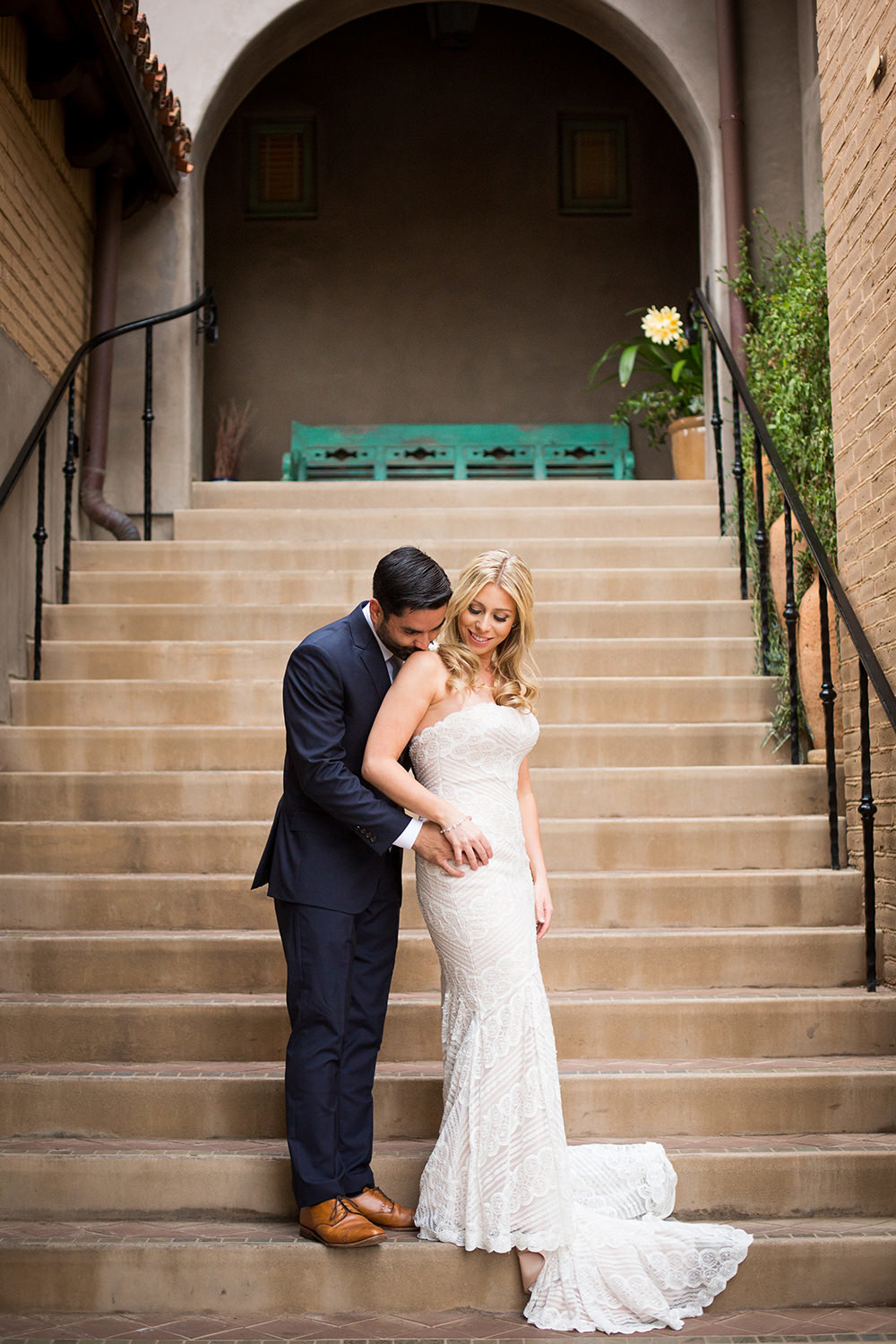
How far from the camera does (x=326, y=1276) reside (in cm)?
272

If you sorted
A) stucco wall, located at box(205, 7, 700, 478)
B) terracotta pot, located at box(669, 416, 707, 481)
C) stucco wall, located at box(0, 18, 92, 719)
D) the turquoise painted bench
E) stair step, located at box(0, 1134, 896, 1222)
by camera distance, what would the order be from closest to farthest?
stair step, located at box(0, 1134, 896, 1222)
stucco wall, located at box(0, 18, 92, 719)
terracotta pot, located at box(669, 416, 707, 481)
the turquoise painted bench
stucco wall, located at box(205, 7, 700, 478)

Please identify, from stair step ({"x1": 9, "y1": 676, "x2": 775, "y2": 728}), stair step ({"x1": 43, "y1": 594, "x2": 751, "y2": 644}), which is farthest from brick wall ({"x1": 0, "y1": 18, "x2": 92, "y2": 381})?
stair step ({"x1": 9, "y1": 676, "x2": 775, "y2": 728})

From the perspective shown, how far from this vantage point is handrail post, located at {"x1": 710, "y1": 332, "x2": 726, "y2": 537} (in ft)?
18.3

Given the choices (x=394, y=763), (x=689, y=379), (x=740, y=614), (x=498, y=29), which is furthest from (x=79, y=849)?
(x=498, y=29)

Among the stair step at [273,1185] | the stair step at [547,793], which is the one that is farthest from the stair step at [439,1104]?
the stair step at [547,793]

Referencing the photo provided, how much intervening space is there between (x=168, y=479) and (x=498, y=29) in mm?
4955

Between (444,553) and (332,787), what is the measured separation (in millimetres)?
2808

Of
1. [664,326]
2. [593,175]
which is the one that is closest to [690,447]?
[664,326]

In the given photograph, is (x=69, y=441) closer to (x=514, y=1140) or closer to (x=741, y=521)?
(x=741, y=521)

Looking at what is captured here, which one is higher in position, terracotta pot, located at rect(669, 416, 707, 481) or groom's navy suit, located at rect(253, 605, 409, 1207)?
terracotta pot, located at rect(669, 416, 707, 481)

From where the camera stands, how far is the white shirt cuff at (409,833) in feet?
8.80

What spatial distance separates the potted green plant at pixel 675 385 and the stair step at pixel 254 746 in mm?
2465

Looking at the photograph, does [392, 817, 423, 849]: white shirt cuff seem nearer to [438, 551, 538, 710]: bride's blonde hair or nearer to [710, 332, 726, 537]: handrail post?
[438, 551, 538, 710]: bride's blonde hair

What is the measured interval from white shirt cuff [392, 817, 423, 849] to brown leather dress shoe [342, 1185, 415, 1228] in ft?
2.61
